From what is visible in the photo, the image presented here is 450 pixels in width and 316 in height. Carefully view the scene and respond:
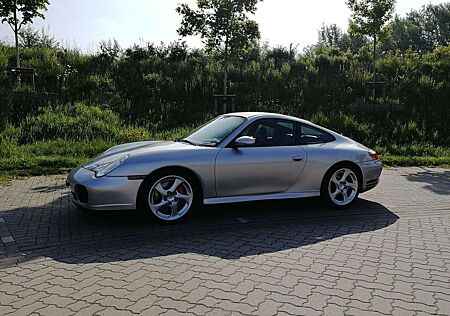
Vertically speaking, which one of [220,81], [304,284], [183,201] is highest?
[220,81]

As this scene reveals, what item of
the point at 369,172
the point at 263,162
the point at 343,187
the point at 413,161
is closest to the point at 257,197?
the point at 263,162

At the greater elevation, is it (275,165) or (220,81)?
(220,81)

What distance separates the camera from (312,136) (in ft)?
20.5

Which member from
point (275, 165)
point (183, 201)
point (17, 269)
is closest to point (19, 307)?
point (17, 269)

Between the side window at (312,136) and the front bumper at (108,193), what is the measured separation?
243 cm

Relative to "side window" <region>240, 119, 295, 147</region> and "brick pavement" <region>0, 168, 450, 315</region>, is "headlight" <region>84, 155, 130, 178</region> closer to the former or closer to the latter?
"brick pavement" <region>0, 168, 450, 315</region>

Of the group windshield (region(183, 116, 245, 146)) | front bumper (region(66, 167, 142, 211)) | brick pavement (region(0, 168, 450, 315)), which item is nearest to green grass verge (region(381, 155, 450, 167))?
brick pavement (region(0, 168, 450, 315))

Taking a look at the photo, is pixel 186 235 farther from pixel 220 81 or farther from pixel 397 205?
pixel 220 81

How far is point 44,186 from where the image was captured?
297 inches

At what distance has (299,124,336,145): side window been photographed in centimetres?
617

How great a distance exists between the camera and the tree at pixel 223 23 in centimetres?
1272

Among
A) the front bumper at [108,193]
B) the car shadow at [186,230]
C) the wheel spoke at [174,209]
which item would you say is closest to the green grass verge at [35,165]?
the car shadow at [186,230]

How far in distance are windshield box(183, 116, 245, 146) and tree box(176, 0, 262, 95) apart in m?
7.10

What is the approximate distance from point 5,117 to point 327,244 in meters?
10.5
